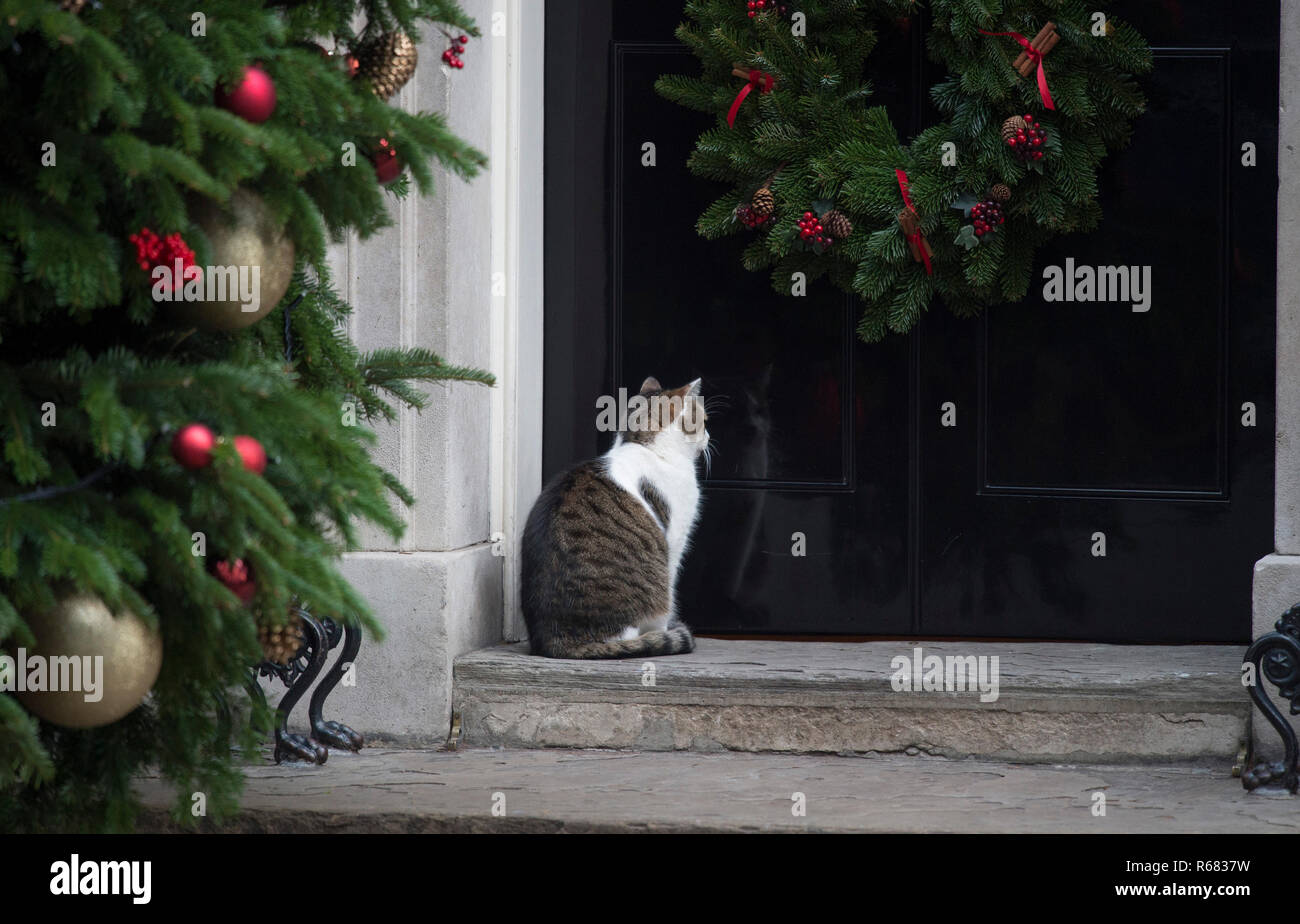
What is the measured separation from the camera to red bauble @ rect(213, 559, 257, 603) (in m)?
2.12

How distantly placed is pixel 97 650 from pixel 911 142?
332 cm

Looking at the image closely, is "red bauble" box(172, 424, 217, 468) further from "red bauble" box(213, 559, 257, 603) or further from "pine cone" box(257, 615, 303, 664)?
"pine cone" box(257, 615, 303, 664)

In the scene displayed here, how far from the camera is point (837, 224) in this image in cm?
441

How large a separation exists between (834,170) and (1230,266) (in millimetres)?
1385

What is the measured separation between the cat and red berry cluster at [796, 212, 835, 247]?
607 millimetres

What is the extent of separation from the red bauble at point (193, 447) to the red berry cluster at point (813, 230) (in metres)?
2.82

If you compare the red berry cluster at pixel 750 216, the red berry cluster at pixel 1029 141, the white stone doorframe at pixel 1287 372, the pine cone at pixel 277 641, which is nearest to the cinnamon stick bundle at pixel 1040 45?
the red berry cluster at pixel 1029 141

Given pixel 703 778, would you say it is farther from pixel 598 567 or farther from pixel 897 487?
pixel 897 487

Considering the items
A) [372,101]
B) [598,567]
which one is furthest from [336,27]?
[598,567]

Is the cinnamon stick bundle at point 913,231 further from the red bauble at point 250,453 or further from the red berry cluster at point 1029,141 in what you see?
the red bauble at point 250,453

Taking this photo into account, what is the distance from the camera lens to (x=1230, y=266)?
451 cm
